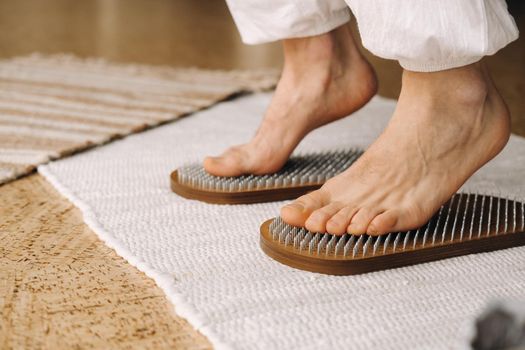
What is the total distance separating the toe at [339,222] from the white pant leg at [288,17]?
11.9 inches

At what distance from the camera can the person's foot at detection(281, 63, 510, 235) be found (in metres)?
0.79

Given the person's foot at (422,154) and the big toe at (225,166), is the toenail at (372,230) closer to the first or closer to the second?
the person's foot at (422,154)

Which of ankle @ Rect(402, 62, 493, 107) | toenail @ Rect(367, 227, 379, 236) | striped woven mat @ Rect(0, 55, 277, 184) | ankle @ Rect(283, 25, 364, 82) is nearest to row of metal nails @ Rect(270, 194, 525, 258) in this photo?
toenail @ Rect(367, 227, 379, 236)

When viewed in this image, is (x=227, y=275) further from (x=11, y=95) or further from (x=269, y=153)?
(x=11, y=95)

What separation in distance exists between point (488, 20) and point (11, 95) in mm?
1118

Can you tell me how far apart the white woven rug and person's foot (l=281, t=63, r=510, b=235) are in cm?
7

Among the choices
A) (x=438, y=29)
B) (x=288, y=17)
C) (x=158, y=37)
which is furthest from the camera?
(x=158, y=37)

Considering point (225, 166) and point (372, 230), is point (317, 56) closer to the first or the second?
point (225, 166)

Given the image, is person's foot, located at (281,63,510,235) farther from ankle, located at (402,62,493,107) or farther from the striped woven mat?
the striped woven mat

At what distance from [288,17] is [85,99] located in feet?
2.38

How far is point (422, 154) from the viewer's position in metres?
0.81

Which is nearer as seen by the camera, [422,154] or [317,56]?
[422,154]

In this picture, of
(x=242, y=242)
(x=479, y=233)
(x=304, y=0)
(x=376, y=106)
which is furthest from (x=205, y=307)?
(x=376, y=106)

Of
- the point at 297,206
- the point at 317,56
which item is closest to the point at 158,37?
the point at 317,56
